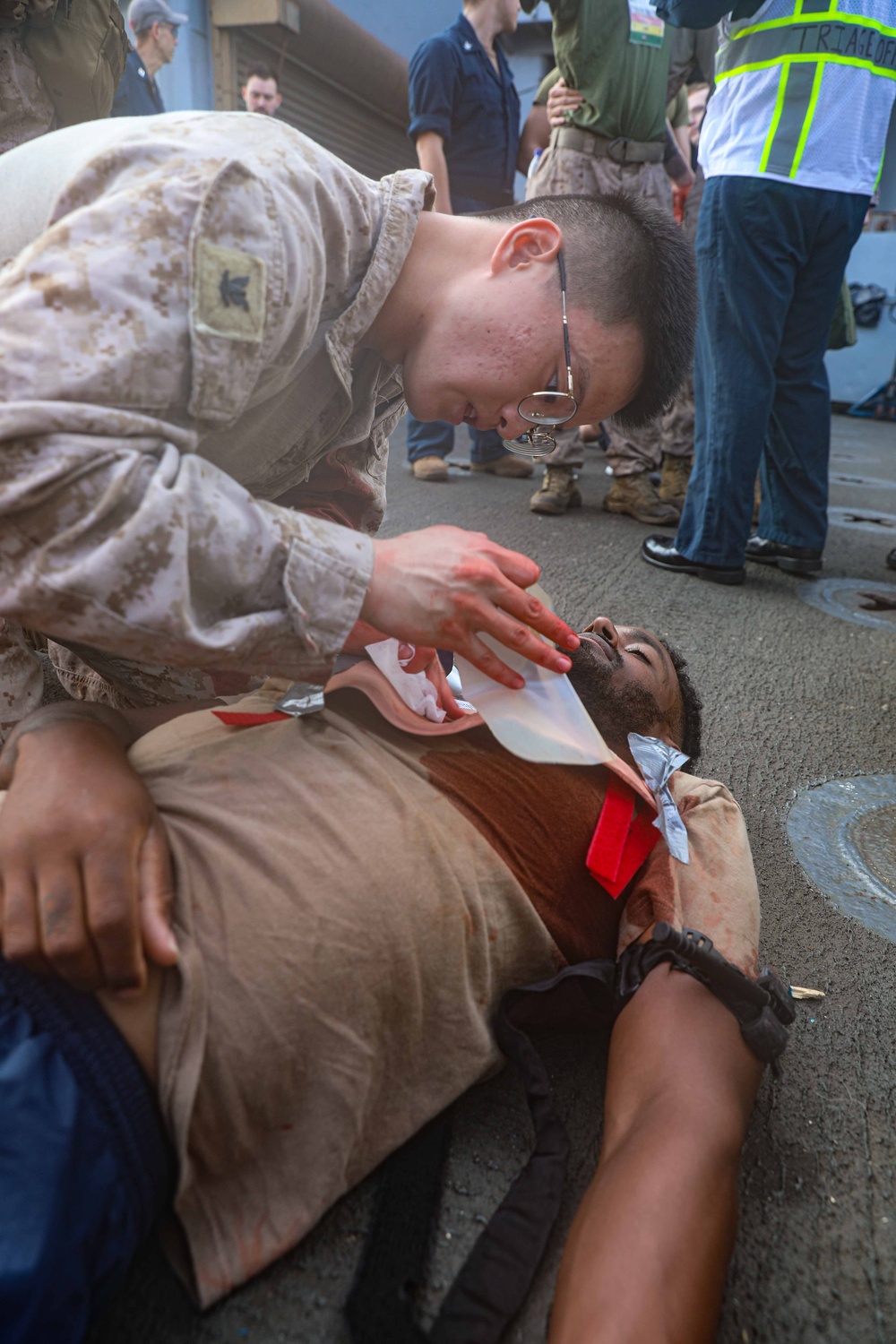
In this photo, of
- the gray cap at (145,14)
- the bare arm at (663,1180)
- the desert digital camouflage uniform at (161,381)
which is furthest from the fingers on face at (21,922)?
the gray cap at (145,14)

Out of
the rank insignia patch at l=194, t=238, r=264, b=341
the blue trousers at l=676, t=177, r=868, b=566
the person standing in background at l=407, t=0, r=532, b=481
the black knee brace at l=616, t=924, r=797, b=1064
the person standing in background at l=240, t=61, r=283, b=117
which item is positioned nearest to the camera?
the rank insignia patch at l=194, t=238, r=264, b=341

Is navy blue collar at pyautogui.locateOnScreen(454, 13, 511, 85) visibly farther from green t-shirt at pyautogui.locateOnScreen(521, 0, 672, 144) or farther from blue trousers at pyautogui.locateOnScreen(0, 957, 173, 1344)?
blue trousers at pyautogui.locateOnScreen(0, 957, 173, 1344)

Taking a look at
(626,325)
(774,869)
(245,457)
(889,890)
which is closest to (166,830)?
(245,457)

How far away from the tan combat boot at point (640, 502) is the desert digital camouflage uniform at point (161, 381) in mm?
3343

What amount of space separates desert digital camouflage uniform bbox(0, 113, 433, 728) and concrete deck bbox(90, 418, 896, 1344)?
0.72 meters

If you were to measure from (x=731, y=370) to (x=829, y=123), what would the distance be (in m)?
0.81

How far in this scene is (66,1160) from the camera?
84 centimetres

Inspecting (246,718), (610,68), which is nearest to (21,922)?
(246,718)

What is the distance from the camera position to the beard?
169cm

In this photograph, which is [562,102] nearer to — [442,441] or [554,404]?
[442,441]

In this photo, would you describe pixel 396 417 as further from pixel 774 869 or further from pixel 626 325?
pixel 774 869

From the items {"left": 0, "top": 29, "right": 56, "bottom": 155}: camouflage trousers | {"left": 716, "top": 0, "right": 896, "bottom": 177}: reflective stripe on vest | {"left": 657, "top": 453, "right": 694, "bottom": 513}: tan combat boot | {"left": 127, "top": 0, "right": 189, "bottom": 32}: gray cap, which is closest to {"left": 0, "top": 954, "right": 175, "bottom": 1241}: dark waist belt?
{"left": 0, "top": 29, "right": 56, "bottom": 155}: camouflage trousers

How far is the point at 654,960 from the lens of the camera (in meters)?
1.27

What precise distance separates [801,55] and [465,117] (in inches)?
81.4
